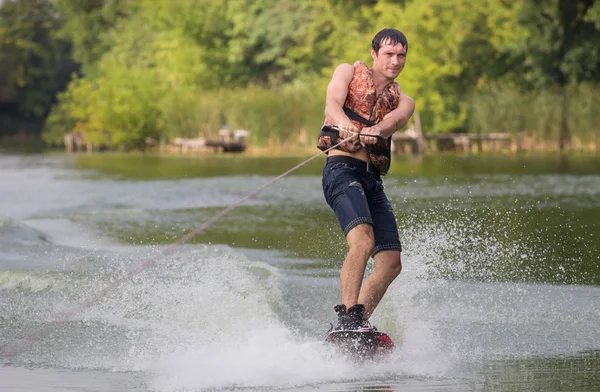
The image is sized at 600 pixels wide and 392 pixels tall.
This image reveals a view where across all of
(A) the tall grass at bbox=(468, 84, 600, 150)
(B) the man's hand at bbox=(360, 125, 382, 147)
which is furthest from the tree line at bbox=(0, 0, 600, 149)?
(B) the man's hand at bbox=(360, 125, 382, 147)

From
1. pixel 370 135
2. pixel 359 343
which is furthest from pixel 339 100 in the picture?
pixel 359 343

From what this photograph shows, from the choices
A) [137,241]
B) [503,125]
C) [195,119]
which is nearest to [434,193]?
[137,241]

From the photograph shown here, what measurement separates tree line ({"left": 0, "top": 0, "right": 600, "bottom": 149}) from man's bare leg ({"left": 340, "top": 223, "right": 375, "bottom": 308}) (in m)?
34.0

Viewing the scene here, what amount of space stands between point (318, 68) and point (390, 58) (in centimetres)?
5152

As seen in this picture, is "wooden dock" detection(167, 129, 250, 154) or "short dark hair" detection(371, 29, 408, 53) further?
"wooden dock" detection(167, 129, 250, 154)

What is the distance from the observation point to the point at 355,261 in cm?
672

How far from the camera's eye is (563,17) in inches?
1741

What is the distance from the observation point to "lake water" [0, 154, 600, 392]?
6.33 metres

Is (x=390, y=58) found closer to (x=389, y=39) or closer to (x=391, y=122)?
(x=389, y=39)

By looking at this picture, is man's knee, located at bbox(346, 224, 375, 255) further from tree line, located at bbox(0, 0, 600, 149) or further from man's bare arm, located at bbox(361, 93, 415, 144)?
tree line, located at bbox(0, 0, 600, 149)

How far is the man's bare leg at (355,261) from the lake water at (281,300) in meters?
0.39

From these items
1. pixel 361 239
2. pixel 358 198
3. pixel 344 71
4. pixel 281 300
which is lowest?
pixel 281 300

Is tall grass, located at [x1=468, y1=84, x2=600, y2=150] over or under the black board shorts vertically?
under

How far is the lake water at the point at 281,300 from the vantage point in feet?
20.8
